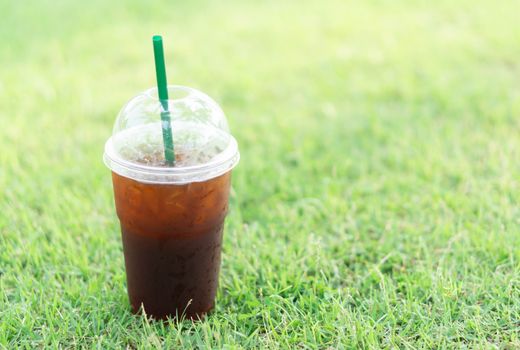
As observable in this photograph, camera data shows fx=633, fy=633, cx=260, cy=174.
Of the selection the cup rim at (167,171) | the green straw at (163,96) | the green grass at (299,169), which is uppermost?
the green straw at (163,96)

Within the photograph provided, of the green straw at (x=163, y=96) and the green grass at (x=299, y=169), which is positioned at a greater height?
the green straw at (x=163, y=96)

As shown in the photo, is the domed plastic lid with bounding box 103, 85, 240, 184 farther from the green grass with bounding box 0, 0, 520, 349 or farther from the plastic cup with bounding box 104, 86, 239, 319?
the green grass with bounding box 0, 0, 520, 349

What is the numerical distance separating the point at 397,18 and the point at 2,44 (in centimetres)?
347

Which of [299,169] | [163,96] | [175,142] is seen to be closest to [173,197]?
[175,142]

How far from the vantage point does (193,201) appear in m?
2.14

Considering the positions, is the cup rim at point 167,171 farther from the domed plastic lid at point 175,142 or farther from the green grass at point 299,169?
the green grass at point 299,169

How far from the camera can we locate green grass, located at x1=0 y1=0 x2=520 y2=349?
7.85 ft

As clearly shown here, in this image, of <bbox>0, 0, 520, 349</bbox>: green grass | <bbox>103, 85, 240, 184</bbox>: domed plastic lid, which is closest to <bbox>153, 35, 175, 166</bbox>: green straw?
<bbox>103, 85, 240, 184</bbox>: domed plastic lid

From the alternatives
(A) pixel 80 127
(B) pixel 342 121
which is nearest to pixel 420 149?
(B) pixel 342 121

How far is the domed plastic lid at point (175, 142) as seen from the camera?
82.1 inches

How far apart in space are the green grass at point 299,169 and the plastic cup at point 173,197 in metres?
0.16

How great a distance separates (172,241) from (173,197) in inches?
6.9

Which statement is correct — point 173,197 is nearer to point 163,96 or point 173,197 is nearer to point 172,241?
point 172,241

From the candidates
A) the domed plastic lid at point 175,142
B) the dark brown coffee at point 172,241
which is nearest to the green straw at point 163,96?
the domed plastic lid at point 175,142
